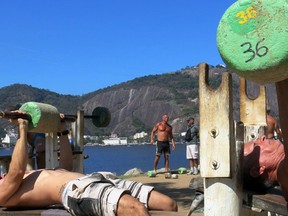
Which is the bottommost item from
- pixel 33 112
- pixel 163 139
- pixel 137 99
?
pixel 163 139

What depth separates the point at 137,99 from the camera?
163875mm

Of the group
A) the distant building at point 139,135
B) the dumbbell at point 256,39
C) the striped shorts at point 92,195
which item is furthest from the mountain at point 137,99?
the dumbbell at point 256,39

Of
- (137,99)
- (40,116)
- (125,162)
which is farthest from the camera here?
(137,99)

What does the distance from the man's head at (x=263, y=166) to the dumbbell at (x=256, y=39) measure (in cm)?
82

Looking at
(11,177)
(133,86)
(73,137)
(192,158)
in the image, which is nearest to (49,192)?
(11,177)

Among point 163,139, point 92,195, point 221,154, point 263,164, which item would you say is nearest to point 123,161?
point 163,139

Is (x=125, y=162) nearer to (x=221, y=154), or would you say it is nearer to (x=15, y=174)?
(x=15, y=174)

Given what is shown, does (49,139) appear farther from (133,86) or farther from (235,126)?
(133,86)

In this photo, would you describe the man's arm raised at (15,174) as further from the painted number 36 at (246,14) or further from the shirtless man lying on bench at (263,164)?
the painted number 36 at (246,14)

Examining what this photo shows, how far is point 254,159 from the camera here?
2.72 meters

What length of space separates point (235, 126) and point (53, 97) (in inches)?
6315

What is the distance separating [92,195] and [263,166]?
1.23m

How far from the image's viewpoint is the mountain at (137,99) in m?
146

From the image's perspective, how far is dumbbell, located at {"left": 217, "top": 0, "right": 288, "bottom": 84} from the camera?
1.90 m
